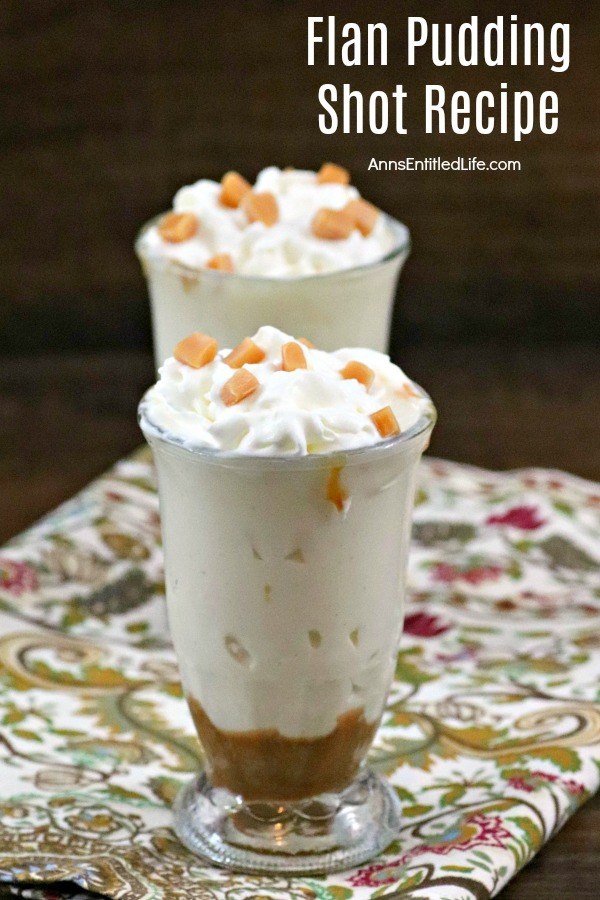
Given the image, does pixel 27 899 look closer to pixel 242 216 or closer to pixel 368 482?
pixel 368 482

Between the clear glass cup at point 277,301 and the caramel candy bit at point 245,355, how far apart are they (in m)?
0.48

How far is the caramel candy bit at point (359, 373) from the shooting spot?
1327mm

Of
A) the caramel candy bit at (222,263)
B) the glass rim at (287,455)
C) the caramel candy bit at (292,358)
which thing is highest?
the caramel candy bit at (292,358)

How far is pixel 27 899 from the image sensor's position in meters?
1.32

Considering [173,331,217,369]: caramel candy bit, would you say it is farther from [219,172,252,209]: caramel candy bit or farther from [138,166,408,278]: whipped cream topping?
[219,172,252,209]: caramel candy bit

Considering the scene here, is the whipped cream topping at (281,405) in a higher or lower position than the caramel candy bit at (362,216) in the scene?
higher

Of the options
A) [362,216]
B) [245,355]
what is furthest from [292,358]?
[362,216]

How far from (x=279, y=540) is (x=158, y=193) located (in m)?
1.95

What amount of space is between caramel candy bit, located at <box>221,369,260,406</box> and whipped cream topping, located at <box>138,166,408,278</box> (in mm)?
562

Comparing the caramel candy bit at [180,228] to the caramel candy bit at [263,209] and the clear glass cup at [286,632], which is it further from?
the clear glass cup at [286,632]

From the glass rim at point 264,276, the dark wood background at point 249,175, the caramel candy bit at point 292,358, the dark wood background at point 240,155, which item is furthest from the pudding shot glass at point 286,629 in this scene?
the dark wood background at point 240,155

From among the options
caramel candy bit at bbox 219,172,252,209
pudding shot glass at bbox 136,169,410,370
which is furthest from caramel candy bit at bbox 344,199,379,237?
caramel candy bit at bbox 219,172,252,209

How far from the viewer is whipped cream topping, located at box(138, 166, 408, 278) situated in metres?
1.84

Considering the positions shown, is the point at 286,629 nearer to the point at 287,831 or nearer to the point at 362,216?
the point at 287,831
